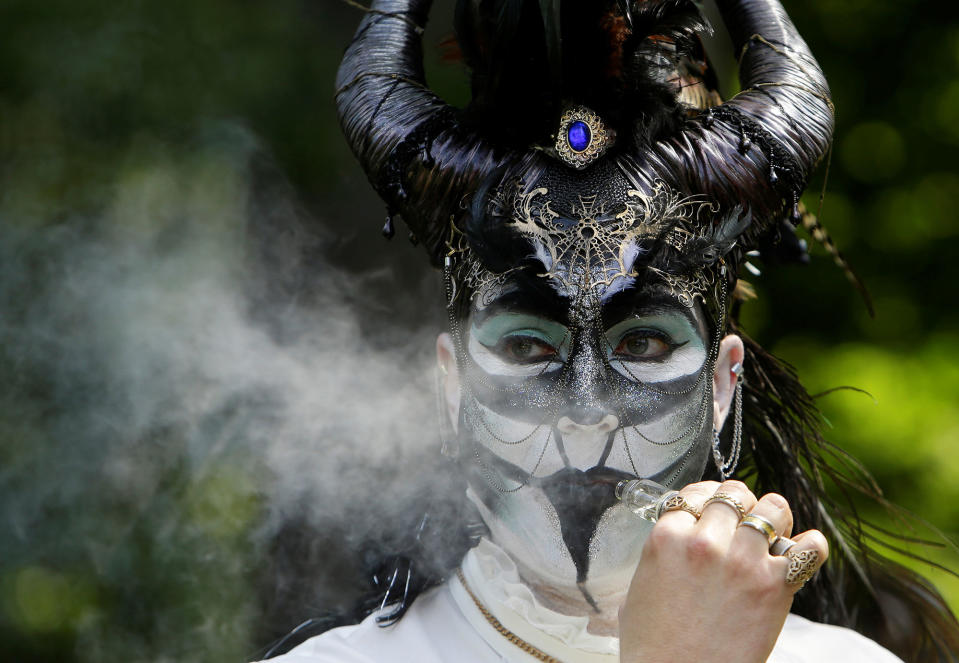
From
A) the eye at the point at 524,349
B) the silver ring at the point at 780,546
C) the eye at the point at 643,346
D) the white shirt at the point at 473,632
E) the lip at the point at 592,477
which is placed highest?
the silver ring at the point at 780,546

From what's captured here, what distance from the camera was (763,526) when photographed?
1409 millimetres

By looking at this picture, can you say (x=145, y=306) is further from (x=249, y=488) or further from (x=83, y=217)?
(x=249, y=488)

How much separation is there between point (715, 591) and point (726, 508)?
119 millimetres

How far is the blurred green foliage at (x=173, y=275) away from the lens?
2.93m

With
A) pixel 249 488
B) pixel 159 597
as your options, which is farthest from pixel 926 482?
pixel 159 597

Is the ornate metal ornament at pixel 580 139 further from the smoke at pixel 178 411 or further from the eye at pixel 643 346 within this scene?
the smoke at pixel 178 411

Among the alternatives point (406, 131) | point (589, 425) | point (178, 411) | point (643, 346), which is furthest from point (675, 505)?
point (178, 411)

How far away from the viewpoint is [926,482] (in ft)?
13.2

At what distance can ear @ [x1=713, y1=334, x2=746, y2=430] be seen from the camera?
2.09m

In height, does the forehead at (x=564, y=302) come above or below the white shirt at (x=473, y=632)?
above

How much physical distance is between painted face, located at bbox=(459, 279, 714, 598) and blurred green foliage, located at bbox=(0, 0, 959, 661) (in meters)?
1.36

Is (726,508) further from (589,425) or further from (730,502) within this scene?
(589,425)

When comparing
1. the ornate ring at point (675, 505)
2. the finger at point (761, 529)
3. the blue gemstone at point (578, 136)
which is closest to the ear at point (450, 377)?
the blue gemstone at point (578, 136)

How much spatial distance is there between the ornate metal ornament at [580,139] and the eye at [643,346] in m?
0.35
